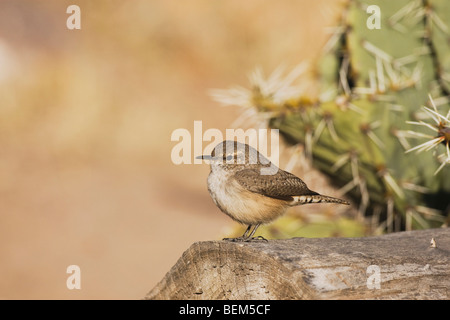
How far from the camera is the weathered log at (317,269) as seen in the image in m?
2.28

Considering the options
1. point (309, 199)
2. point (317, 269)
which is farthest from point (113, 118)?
point (317, 269)

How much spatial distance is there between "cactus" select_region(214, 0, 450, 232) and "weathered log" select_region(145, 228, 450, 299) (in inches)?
53.3

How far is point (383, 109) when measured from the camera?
4.12 metres

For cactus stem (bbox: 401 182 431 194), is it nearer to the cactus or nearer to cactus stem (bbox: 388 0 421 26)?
the cactus

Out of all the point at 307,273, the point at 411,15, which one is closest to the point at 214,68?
the point at 411,15

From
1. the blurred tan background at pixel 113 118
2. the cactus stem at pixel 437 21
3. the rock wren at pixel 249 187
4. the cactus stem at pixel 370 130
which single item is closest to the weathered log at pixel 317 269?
the rock wren at pixel 249 187

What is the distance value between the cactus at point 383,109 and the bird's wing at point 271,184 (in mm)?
879

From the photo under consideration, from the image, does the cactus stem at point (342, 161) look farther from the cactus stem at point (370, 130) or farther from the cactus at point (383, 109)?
the cactus stem at point (370, 130)

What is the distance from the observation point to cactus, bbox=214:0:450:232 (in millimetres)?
4098

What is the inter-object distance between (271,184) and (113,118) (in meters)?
7.17

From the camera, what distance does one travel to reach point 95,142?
384 inches
